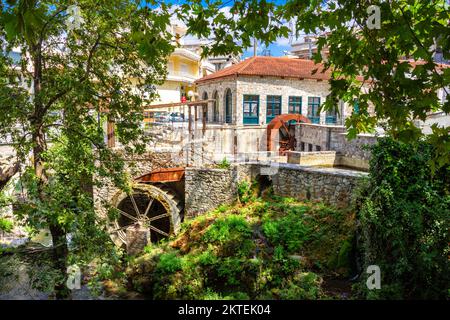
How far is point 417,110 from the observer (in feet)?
10.9

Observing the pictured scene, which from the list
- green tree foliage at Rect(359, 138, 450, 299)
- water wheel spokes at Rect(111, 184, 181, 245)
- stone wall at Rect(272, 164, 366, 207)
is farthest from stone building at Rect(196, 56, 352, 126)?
green tree foliage at Rect(359, 138, 450, 299)

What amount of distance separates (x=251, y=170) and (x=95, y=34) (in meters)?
8.77

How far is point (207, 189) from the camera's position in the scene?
14.9 metres

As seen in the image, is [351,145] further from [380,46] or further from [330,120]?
[380,46]

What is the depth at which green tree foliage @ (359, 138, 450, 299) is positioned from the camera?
736 cm

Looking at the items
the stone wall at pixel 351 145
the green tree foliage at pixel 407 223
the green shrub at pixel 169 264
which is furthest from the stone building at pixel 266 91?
the green tree foliage at pixel 407 223

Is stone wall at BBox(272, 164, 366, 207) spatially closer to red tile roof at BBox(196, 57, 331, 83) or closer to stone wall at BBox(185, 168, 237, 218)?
stone wall at BBox(185, 168, 237, 218)

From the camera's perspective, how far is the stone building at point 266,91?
902 inches

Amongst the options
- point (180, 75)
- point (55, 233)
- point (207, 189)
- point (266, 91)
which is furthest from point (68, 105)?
point (180, 75)

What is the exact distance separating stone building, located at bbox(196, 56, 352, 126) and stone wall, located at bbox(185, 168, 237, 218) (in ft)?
29.3

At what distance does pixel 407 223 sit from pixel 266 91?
16.7 metres

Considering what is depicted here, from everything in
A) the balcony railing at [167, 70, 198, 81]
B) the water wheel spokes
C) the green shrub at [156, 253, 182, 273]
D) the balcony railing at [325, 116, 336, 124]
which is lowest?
the green shrub at [156, 253, 182, 273]

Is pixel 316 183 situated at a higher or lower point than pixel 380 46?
lower

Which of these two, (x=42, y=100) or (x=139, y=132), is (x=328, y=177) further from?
(x=42, y=100)
